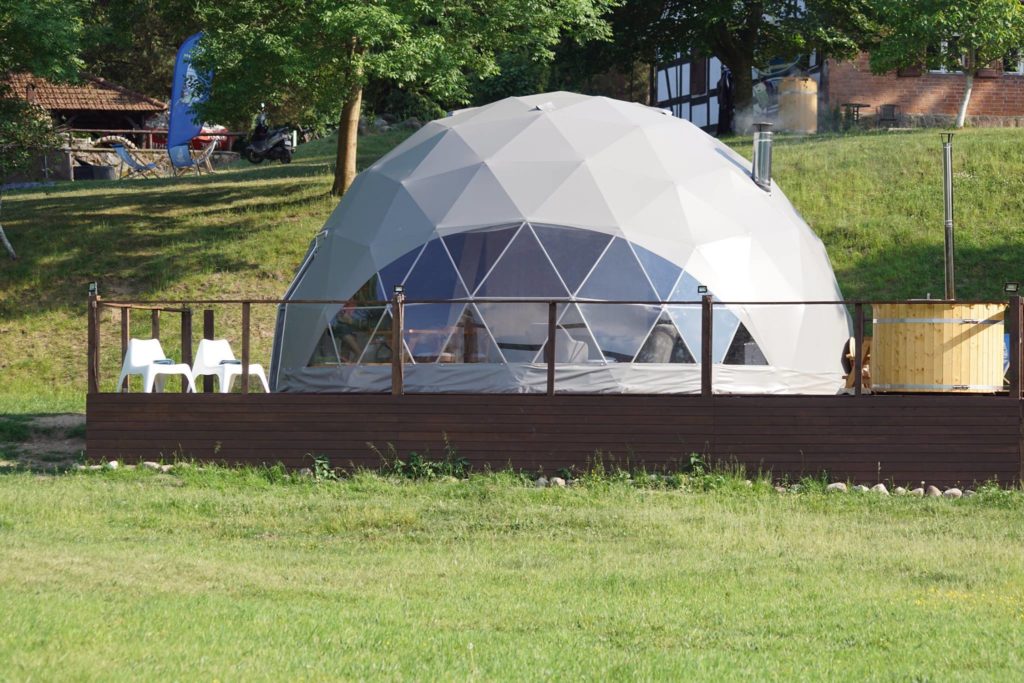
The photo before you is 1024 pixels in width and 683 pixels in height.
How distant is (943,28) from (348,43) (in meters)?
14.2

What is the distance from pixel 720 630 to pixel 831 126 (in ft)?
96.7

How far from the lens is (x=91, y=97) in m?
43.1

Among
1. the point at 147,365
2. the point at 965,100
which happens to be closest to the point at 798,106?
the point at 965,100

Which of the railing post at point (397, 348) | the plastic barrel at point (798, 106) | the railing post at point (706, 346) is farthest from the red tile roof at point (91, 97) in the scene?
the railing post at point (706, 346)

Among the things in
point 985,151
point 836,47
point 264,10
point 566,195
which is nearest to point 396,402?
point 566,195

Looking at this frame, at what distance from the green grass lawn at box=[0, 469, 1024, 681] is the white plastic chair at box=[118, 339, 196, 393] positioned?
1.54m

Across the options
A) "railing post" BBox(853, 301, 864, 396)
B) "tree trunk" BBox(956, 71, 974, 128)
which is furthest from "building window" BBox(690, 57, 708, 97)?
"railing post" BBox(853, 301, 864, 396)

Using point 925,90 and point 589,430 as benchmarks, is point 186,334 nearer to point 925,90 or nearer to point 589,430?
point 589,430

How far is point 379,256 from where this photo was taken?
16.3 metres

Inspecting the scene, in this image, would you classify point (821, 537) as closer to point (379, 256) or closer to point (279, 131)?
point (379, 256)

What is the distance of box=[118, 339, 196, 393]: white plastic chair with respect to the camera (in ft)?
51.3

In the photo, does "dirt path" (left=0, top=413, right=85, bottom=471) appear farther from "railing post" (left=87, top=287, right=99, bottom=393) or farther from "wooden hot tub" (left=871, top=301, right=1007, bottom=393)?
"wooden hot tub" (left=871, top=301, right=1007, bottom=393)

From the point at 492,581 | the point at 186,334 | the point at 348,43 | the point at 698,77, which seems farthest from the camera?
the point at 698,77

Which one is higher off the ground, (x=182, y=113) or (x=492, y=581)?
(x=182, y=113)
